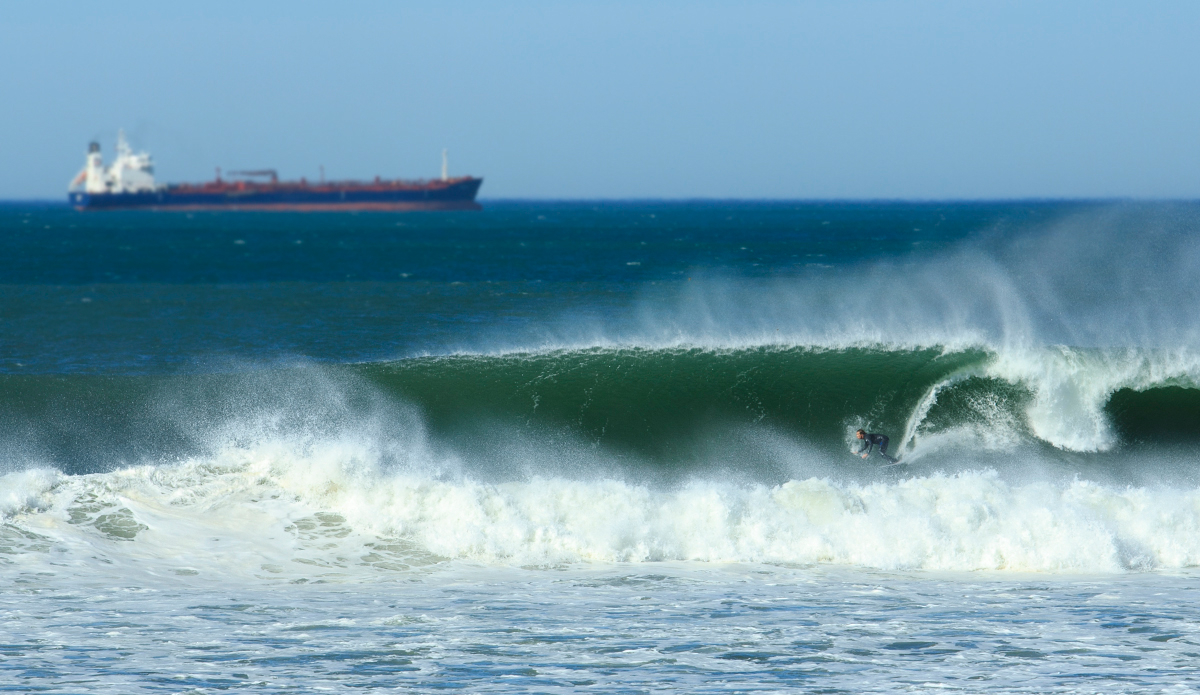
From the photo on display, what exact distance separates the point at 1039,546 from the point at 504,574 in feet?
17.6

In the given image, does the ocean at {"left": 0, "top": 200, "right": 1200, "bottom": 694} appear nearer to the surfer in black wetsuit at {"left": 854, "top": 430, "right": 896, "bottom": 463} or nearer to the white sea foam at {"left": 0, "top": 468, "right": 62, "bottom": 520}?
the white sea foam at {"left": 0, "top": 468, "right": 62, "bottom": 520}

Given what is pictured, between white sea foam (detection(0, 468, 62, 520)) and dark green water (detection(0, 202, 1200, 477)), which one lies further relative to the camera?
dark green water (detection(0, 202, 1200, 477))

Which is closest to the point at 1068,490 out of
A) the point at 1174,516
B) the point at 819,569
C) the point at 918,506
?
the point at 1174,516

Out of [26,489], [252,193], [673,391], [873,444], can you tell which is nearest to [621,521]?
[873,444]

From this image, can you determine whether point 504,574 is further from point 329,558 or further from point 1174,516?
point 1174,516

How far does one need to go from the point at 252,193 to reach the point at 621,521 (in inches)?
6701

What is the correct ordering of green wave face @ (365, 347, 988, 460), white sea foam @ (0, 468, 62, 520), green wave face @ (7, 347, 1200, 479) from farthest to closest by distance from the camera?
1. green wave face @ (365, 347, 988, 460)
2. green wave face @ (7, 347, 1200, 479)
3. white sea foam @ (0, 468, 62, 520)

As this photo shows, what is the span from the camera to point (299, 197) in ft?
572

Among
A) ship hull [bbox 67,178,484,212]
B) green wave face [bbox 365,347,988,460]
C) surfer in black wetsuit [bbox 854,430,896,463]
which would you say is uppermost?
ship hull [bbox 67,178,484,212]

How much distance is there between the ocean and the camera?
313 inches

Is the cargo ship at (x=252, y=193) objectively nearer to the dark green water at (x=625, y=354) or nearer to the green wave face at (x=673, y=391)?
the dark green water at (x=625, y=354)

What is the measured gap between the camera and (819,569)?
34.7ft

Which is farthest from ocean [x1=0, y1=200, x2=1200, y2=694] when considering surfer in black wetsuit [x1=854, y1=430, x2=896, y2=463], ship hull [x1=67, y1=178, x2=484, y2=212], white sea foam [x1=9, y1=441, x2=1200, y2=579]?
ship hull [x1=67, y1=178, x2=484, y2=212]

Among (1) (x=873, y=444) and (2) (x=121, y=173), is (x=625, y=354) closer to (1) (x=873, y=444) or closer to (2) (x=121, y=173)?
(1) (x=873, y=444)
